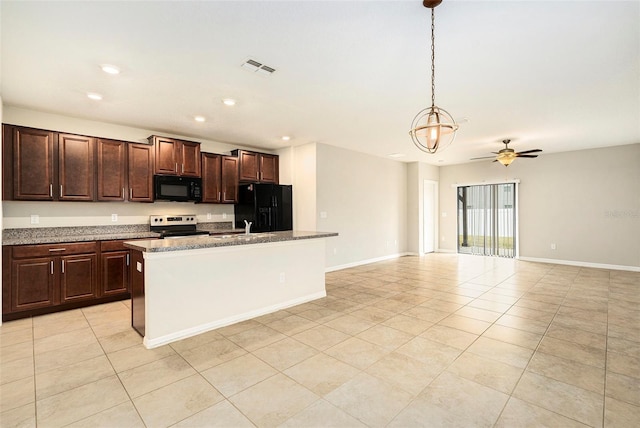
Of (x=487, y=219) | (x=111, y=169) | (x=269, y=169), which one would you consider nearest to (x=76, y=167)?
(x=111, y=169)

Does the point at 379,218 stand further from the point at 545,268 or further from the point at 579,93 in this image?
the point at 579,93

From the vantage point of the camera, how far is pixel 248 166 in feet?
19.4

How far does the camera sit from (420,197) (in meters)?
8.20

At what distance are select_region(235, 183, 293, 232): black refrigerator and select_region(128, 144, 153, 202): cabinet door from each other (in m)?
1.58

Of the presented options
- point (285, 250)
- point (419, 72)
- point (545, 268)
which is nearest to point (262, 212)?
point (285, 250)

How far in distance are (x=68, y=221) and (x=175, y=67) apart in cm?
305

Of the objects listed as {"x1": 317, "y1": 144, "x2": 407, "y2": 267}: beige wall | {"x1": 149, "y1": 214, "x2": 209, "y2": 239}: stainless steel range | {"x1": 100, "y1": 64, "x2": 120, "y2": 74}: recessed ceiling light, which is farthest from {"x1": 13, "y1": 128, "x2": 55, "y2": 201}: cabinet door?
{"x1": 317, "y1": 144, "x2": 407, "y2": 267}: beige wall

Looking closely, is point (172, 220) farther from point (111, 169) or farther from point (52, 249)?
point (52, 249)

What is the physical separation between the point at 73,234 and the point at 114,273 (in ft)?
2.88

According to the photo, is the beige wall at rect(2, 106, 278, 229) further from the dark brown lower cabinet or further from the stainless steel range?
the dark brown lower cabinet

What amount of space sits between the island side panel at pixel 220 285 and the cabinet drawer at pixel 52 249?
1.84 m

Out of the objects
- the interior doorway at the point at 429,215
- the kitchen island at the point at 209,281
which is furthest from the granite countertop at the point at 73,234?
the interior doorway at the point at 429,215

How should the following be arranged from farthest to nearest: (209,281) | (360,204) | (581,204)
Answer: (360,204), (581,204), (209,281)

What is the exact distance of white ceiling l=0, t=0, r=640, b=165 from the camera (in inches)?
82.7
